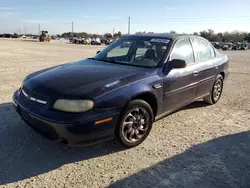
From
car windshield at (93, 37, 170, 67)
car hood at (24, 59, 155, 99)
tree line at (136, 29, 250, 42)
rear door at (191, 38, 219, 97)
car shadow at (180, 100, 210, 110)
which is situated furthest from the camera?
tree line at (136, 29, 250, 42)

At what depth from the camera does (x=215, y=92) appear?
5516 millimetres

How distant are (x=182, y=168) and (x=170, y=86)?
4.51ft

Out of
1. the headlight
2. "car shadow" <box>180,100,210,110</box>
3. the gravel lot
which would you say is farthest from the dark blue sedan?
"car shadow" <box>180,100,210,110</box>

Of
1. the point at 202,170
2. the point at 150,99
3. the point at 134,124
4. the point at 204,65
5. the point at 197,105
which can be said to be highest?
the point at 204,65

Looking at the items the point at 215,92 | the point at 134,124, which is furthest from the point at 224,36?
the point at 134,124

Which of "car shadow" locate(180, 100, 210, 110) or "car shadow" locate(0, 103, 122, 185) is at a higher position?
"car shadow" locate(180, 100, 210, 110)

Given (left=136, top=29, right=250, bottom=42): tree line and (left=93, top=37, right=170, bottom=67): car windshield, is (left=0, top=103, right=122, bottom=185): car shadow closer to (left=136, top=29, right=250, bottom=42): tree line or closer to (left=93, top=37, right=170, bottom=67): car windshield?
(left=93, top=37, right=170, bottom=67): car windshield

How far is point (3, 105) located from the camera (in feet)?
16.1

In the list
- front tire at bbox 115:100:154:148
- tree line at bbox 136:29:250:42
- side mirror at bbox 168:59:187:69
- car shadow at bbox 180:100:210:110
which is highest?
tree line at bbox 136:29:250:42

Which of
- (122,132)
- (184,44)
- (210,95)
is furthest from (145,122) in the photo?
(210,95)

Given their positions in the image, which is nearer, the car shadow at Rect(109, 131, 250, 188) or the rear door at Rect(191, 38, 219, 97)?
the car shadow at Rect(109, 131, 250, 188)

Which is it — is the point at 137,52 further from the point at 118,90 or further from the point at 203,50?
the point at 203,50

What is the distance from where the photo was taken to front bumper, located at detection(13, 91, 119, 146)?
2729mm

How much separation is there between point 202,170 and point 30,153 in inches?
88.8
